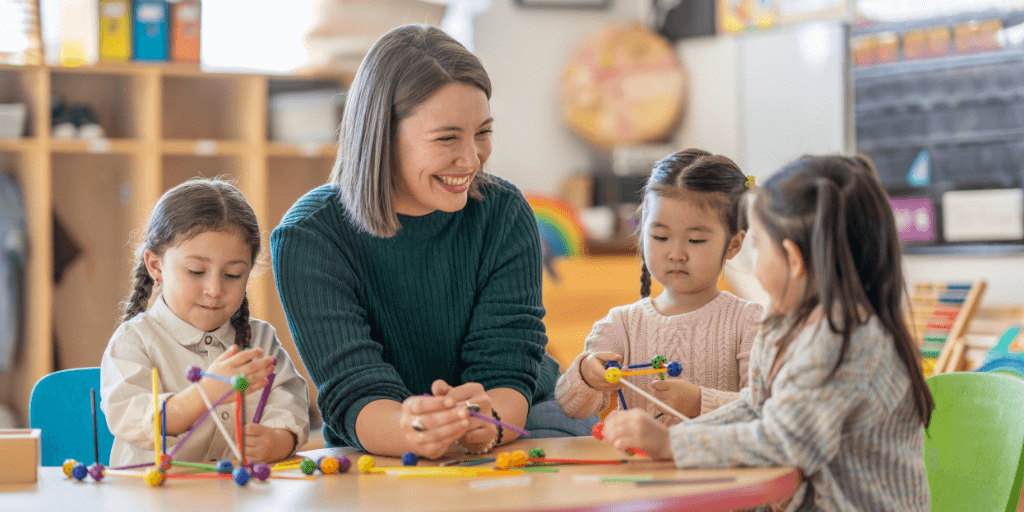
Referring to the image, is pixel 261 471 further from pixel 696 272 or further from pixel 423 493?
pixel 696 272

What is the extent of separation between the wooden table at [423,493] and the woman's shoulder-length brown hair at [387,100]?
0.45m

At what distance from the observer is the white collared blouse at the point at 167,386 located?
121 cm

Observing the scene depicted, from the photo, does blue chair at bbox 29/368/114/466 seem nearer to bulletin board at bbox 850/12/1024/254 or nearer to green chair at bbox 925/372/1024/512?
green chair at bbox 925/372/1024/512

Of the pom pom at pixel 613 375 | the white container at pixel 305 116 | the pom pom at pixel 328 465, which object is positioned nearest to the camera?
the pom pom at pixel 328 465

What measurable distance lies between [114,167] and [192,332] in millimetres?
3170

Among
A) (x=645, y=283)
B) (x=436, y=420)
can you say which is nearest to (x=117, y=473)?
(x=436, y=420)

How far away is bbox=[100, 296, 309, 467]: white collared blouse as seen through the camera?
1214mm

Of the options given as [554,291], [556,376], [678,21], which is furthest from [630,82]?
[556,376]

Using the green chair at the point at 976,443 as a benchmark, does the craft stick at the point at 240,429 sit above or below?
above

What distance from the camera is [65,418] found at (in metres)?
1.51

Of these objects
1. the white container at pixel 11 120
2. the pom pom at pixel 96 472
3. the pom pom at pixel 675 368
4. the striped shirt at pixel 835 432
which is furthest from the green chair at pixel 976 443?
the white container at pixel 11 120

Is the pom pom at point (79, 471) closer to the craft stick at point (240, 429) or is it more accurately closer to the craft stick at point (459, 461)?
the craft stick at point (240, 429)

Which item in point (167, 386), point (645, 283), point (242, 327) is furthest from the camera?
point (645, 283)

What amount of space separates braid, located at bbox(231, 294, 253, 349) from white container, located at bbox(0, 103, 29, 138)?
2.93 m
